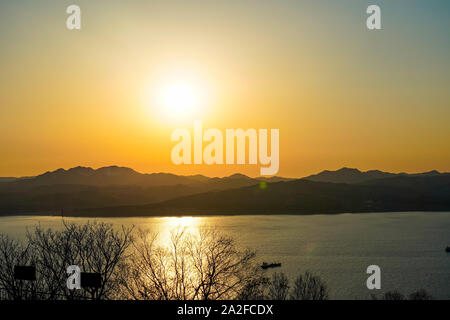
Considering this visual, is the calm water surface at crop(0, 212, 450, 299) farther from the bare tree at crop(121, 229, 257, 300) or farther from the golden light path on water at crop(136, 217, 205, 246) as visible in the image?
the bare tree at crop(121, 229, 257, 300)

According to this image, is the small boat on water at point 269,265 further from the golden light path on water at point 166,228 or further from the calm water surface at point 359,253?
the golden light path on water at point 166,228

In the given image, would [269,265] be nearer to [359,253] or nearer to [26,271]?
[359,253]

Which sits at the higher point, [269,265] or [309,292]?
[309,292]

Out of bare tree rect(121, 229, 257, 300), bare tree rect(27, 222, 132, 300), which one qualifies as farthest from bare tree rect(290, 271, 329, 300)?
bare tree rect(27, 222, 132, 300)

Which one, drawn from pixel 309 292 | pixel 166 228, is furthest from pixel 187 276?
pixel 166 228

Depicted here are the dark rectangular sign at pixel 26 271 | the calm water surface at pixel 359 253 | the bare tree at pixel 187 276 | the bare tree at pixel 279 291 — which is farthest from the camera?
the calm water surface at pixel 359 253

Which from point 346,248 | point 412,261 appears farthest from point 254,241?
point 412,261

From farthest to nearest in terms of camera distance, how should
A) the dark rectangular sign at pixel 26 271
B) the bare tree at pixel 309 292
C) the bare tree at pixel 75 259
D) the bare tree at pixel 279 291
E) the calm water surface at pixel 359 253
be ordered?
the calm water surface at pixel 359 253 → the bare tree at pixel 309 292 → the bare tree at pixel 279 291 → the bare tree at pixel 75 259 → the dark rectangular sign at pixel 26 271

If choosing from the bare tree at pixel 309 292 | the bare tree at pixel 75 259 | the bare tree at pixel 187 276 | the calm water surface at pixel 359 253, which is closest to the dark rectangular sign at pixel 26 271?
the bare tree at pixel 75 259

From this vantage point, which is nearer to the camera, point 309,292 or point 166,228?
point 309,292
